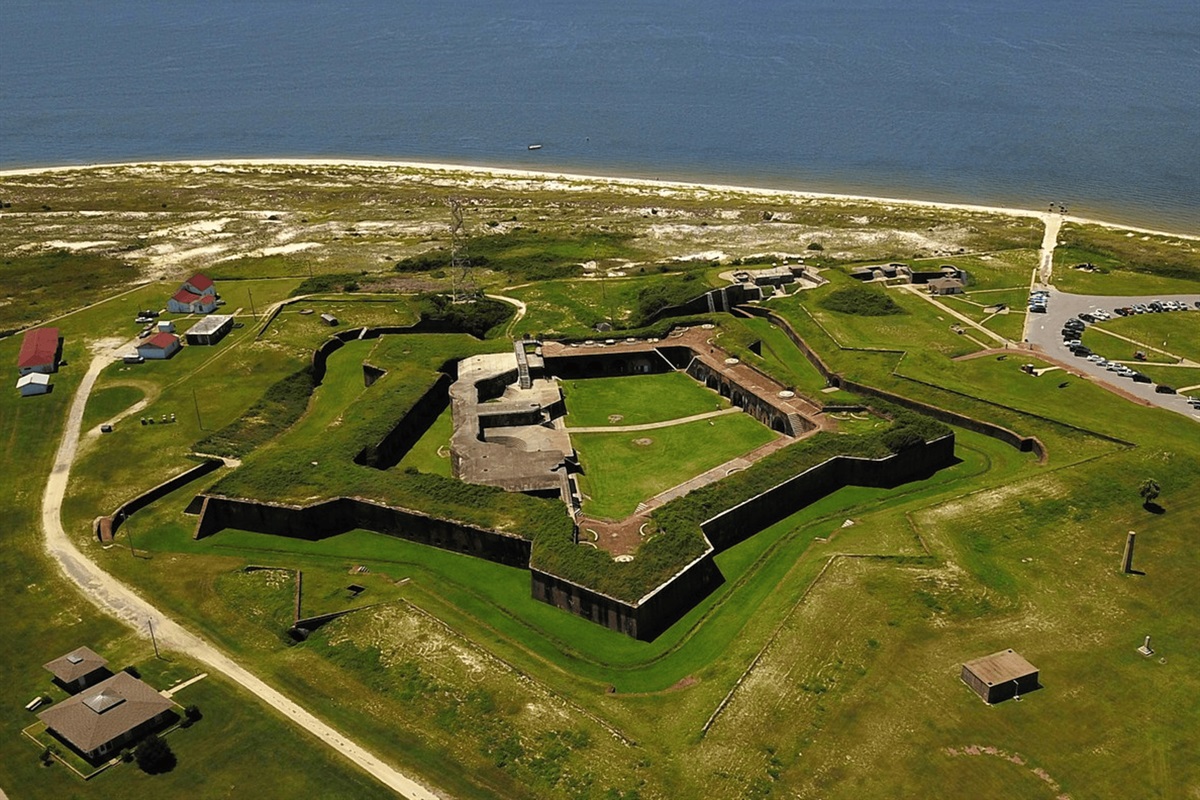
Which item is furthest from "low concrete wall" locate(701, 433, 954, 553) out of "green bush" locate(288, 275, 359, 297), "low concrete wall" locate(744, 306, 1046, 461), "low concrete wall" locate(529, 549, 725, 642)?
"green bush" locate(288, 275, 359, 297)

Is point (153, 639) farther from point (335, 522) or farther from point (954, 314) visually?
point (954, 314)

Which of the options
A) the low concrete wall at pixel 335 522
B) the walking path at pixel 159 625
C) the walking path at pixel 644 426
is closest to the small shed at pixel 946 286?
the walking path at pixel 644 426

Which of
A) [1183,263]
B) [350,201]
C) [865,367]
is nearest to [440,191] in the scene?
[350,201]

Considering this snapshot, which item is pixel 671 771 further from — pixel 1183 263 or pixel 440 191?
pixel 440 191

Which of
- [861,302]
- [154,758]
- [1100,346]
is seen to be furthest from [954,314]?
[154,758]

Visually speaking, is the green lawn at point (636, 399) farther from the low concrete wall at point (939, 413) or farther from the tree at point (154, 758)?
the tree at point (154, 758)

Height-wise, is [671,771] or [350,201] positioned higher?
[350,201]

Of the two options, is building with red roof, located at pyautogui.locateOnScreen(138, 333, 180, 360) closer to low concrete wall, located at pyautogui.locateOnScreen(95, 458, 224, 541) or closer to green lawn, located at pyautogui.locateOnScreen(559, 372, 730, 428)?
low concrete wall, located at pyautogui.locateOnScreen(95, 458, 224, 541)
